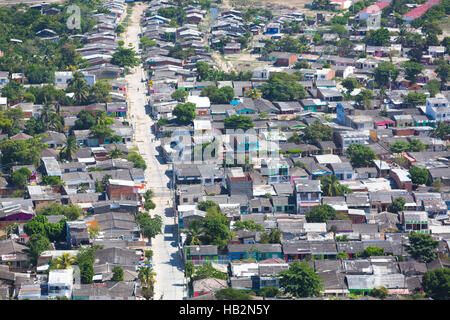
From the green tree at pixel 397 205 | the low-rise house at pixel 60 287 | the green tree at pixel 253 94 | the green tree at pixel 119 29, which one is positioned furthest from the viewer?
the green tree at pixel 119 29

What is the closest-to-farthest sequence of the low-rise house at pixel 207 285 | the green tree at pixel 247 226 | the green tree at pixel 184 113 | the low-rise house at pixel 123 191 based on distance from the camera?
1. the low-rise house at pixel 207 285
2. the green tree at pixel 247 226
3. the low-rise house at pixel 123 191
4. the green tree at pixel 184 113

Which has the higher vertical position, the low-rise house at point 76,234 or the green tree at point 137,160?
the green tree at point 137,160

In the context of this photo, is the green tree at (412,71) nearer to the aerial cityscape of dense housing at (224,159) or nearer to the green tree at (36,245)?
the aerial cityscape of dense housing at (224,159)

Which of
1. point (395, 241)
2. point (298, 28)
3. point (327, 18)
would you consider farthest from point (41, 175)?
point (327, 18)

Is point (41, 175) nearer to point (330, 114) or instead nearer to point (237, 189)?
point (237, 189)

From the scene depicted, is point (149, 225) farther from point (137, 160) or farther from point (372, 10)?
point (372, 10)

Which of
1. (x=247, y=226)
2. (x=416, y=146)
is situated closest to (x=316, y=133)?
(x=416, y=146)

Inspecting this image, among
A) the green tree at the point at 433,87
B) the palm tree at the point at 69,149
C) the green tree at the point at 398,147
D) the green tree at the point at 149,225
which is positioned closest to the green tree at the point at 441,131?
the green tree at the point at 398,147
